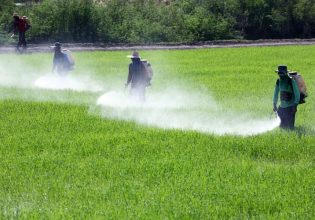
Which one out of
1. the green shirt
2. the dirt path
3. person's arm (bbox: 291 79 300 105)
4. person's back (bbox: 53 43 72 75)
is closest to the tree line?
the dirt path

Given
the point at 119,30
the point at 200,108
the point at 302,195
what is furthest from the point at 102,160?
the point at 119,30

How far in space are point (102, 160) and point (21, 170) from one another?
137 cm

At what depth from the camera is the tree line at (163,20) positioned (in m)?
44.3

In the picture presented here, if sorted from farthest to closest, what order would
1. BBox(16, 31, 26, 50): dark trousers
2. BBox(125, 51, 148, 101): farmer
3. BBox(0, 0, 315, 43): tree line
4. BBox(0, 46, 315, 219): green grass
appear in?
BBox(0, 0, 315, 43): tree line → BBox(16, 31, 26, 50): dark trousers → BBox(125, 51, 148, 101): farmer → BBox(0, 46, 315, 219): green grass

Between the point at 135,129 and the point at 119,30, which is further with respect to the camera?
the point at 119,30

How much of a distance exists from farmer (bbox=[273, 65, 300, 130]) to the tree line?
29.1 m

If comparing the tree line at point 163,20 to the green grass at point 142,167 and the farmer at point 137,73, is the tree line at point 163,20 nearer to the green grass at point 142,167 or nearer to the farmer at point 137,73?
the green grass at point 142,167

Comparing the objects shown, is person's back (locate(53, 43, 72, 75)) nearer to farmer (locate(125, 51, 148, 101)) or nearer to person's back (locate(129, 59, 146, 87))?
farmer (locate(125, 51, 148, 101))

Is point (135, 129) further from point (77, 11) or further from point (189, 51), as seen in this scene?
point (77, 11)

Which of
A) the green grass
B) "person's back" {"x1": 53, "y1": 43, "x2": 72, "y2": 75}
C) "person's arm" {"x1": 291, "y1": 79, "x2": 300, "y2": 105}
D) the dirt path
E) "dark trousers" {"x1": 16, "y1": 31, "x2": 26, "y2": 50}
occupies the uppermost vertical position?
"person's arm" {"x1": 291, "y1": 79, "x2": 300, "y2": 105}

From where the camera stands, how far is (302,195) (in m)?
9.66

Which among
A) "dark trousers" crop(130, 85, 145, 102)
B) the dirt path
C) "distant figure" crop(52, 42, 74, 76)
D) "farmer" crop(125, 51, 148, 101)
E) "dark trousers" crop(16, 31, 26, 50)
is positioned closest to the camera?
"farmer" crop(125, 51, 148, 101)

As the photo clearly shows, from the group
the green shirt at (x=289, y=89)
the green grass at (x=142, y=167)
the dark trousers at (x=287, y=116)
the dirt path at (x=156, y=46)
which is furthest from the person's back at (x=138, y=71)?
the dirt path at (x=156, y=46)

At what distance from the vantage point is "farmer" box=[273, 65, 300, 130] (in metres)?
14.4
